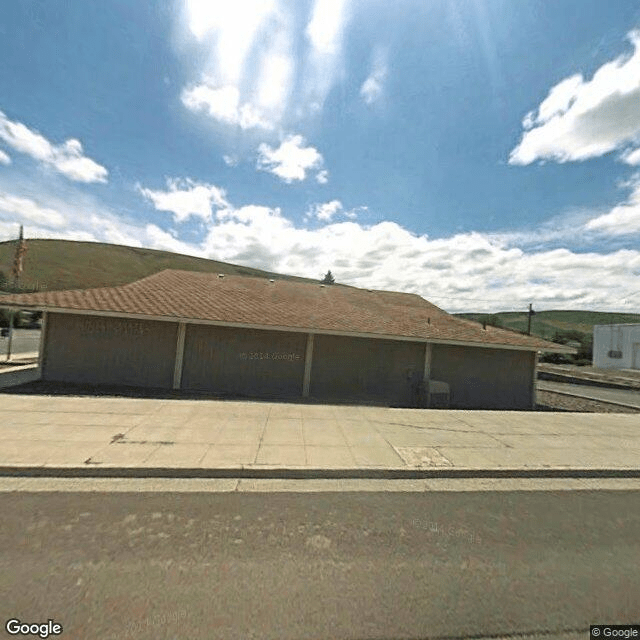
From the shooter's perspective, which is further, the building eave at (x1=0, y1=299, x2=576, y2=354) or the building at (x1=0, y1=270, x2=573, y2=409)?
the building at (x1=0, y1=270, x2=573, y2=409)

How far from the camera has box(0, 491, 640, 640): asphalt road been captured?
2.40m

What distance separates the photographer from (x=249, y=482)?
4.59 metres

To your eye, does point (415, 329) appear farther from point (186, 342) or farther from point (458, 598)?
point (458, 598)

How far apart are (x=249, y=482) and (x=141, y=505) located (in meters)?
1.27

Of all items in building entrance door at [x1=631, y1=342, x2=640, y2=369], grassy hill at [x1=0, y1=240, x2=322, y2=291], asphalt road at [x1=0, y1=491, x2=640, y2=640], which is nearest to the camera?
asphalt road at [x1=0, y1=491, x2=640, y2=640]

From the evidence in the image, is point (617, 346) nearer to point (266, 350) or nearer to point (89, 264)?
point (266, 350)

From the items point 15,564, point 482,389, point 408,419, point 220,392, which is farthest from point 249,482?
point 482,389

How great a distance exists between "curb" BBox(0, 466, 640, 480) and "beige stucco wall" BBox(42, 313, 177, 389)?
6843mm

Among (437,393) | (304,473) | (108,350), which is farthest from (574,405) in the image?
(108,350)

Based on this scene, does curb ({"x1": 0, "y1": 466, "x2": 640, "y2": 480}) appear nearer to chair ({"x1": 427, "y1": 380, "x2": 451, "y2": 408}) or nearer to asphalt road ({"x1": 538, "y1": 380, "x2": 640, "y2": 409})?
chair ({"x1": 427, "y1": 380, "x2": 451, "y2": 408})

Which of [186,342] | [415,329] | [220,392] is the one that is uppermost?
[415,329]

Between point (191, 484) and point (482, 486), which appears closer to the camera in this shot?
point (191, 484)

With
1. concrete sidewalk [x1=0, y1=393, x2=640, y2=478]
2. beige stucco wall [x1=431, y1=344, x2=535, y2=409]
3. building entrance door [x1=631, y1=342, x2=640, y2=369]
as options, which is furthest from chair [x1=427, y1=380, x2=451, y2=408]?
building entrance door [x1=631, y1=342, x2=640, y2=369]

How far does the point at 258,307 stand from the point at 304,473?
845 centimetres
